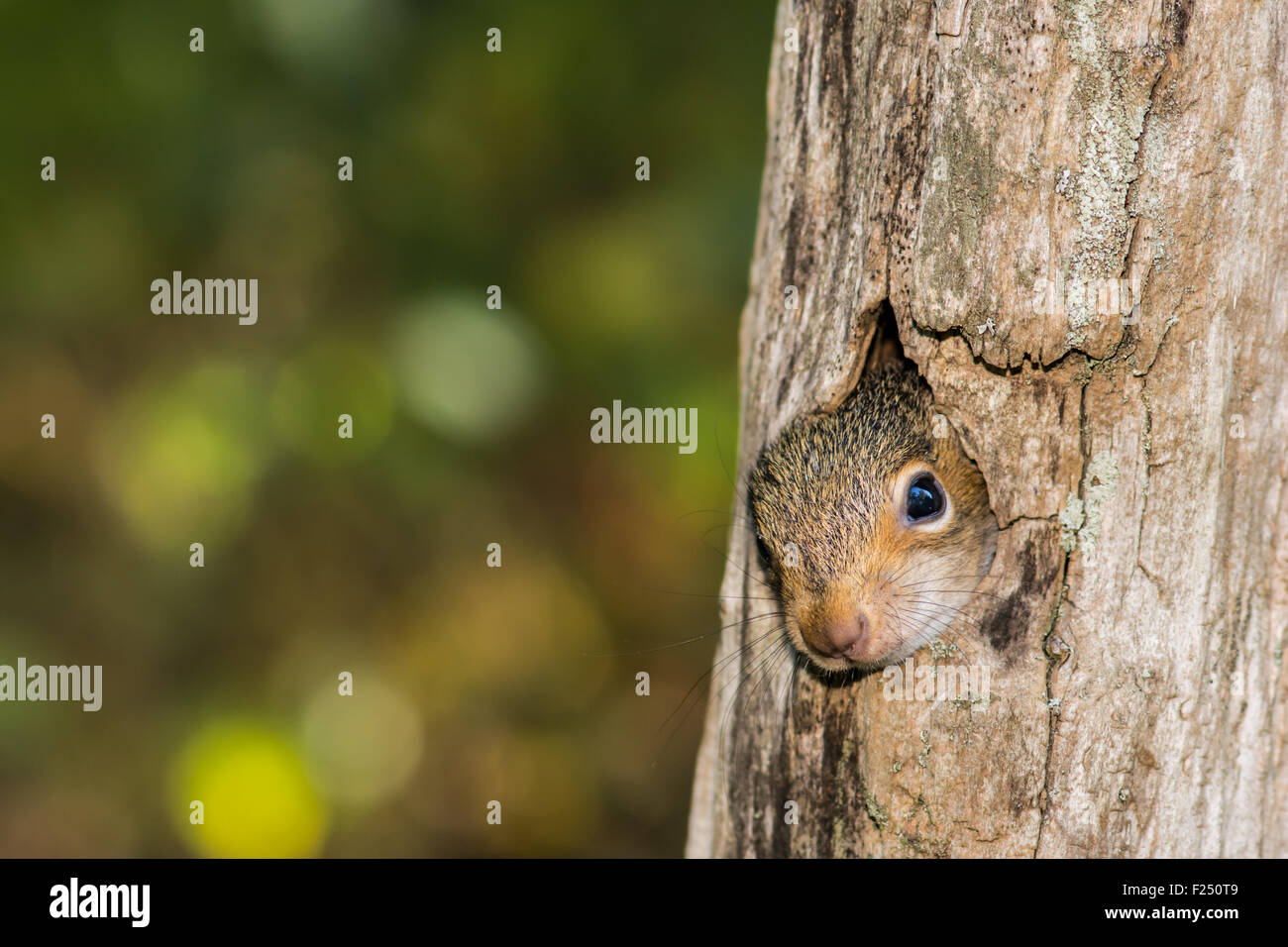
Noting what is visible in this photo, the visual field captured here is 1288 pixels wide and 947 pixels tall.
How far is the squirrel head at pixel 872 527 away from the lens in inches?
111

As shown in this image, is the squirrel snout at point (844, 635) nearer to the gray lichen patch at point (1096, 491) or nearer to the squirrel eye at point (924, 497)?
the squirrel eye at point (924, 497)

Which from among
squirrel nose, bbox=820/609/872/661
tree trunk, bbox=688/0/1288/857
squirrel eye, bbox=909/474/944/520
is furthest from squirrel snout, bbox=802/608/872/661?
squirrel eye, bbox=909/474/944/520

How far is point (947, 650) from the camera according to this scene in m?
2.74

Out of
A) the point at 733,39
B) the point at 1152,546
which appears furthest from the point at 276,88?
the point at 1152,546

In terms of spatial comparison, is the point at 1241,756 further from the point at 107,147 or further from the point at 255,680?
the point at 107,147

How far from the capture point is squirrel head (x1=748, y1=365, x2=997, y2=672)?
2.83m

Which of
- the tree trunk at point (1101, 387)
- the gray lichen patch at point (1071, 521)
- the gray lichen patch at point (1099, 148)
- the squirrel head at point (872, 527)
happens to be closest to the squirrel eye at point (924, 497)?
the squirrel head at point (872, 527)

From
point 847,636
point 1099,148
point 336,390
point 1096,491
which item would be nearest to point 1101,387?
point 1096,491

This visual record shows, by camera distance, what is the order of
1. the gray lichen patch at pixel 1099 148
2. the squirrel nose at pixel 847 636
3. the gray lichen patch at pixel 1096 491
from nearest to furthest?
1. the gray lichen patch at pixel 1099 148
2. the gray lichen patch at pixel 1096 491
3. the squirrel nose at pixel 847 636

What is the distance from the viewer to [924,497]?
3070 mm

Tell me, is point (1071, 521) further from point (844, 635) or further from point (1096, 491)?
point (844, 635)

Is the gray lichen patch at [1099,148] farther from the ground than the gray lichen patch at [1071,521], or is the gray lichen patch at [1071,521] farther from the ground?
the gray lichen patch at [1099,148]

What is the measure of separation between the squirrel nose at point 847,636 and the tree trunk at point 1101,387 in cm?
18

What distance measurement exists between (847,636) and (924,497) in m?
0.57
